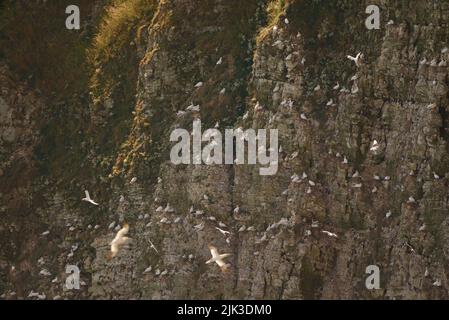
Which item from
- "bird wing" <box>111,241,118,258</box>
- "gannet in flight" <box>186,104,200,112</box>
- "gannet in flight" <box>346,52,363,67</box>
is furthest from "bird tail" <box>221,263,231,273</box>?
"gannet in flight" <box>346,52,363,67</box>

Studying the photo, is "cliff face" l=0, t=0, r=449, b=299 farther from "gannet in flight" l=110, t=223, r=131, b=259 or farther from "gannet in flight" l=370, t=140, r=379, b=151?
"gannet in flight" l=110, t=223, r=131, b=259

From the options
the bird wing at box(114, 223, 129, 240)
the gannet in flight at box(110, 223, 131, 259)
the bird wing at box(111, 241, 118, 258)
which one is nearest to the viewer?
the bird wing at box(111, 241, 118, 258)

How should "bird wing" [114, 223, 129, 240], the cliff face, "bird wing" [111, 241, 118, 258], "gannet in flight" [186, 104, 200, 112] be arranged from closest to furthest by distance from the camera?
"bird wing" [111, 241, 118, 258] → the cliff face → "bird wing" [114, 223, 129, 240] → "gannet in flight" [186, 104, 200, 112]

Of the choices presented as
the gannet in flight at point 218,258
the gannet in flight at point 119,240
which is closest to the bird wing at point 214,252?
the gannet in flight at point 218,258

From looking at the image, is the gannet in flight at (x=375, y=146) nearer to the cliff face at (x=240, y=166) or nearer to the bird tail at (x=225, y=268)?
the cliff face at (x=240, y=166)

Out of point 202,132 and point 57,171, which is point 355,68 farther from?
point 57,171

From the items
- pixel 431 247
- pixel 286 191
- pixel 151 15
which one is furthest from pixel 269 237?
pixel 151 15

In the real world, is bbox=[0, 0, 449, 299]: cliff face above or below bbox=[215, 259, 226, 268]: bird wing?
above

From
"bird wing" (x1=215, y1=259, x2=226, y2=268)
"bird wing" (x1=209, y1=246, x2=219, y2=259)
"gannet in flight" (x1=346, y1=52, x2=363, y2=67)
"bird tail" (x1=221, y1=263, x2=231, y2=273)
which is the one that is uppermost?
"gannet in flight" (x1=346, y1=52, x2=363, y2=67)

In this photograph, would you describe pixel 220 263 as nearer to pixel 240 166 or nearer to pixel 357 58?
pixel 240 166
